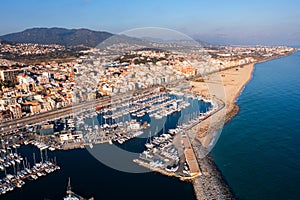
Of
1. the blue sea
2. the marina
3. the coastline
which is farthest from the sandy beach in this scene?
the marina

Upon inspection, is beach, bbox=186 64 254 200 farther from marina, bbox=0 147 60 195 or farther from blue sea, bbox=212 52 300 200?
marina, bbox=0 147 60 195

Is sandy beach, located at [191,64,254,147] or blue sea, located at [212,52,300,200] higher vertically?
sandy beach, located at [191,64,254,147]

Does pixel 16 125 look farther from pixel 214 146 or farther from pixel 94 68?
pixel 94 68

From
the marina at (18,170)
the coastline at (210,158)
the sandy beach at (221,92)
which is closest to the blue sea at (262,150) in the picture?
the coastline at (210,158)

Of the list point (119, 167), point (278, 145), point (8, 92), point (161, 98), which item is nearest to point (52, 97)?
point (8, 92)

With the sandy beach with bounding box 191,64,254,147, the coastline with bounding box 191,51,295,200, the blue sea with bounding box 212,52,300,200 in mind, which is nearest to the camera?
the coastline with bounding box 191,51,295,200

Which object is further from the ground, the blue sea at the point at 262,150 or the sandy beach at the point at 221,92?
the sandy beach at the point at 221,92

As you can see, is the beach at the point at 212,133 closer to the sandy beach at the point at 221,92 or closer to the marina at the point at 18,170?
the sandy beach at the point at 221,92

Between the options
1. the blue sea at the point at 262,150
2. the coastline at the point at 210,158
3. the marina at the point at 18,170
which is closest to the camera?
the coastline at the point at 210,158

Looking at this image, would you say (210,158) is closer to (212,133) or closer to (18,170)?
(212,133)
